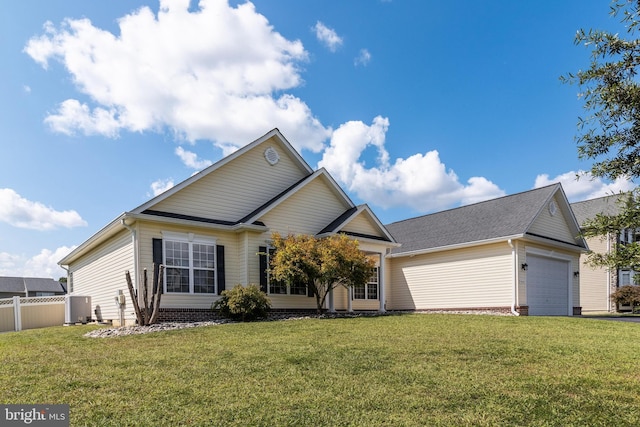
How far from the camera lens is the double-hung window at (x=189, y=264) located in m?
12.9

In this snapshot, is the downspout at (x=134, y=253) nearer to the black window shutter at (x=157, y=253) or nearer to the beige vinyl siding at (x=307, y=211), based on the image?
the black window shutter at (x=157, y=253)

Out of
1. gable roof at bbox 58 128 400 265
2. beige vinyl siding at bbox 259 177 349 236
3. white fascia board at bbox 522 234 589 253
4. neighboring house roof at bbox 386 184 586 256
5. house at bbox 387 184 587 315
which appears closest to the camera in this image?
gable roof at bbox 58 128 400 265

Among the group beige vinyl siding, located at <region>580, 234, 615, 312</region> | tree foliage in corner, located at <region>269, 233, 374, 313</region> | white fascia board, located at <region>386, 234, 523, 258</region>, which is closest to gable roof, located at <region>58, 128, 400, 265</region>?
tree foliage in corner, located at <region>269, 233, 374, 313</region>

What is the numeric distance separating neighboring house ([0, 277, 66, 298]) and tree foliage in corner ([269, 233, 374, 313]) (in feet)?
162

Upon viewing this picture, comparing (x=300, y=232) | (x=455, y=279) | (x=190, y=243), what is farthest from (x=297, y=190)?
(x=455, y=279)

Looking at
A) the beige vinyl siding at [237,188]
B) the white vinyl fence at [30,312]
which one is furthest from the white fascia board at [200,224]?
the white vinyl fence at [30,312]

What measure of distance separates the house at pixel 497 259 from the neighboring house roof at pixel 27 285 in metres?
49.2

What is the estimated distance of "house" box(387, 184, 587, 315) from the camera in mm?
16750

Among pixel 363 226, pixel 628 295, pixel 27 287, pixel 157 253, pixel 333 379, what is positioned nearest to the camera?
pixel 333 379

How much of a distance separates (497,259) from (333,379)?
1396 centimetres

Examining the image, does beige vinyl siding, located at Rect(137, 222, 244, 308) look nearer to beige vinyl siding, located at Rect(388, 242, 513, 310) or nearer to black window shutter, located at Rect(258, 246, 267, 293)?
black window shutter, located at Rect(258, 246, 267, 293)

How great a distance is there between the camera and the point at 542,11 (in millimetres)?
9805

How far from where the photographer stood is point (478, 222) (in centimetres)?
1889

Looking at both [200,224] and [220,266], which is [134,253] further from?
[220,266]
